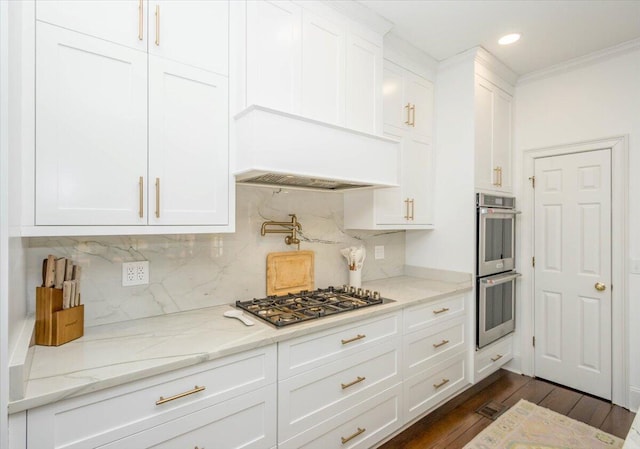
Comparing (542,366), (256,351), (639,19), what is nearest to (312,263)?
(256,351)

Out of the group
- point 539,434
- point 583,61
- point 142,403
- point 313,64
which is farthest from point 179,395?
point 583,61

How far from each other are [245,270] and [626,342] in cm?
300

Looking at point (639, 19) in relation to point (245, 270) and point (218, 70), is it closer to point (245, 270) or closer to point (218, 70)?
point (218, 70)

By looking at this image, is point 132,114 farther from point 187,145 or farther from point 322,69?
A: point 322,69

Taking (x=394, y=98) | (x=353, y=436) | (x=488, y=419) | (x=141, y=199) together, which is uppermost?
(x=394, y=98)

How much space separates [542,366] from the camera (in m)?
3.05

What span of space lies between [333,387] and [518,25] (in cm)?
274

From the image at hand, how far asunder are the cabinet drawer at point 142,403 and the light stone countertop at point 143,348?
48 millimetres

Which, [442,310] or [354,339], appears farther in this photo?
[442,310]

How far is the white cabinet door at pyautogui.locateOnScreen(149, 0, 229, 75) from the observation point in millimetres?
1475

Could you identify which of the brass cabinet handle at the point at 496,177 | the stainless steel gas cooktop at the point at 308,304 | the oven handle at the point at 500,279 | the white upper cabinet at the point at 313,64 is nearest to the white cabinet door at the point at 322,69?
the white upper cabinet at the point at 313,64

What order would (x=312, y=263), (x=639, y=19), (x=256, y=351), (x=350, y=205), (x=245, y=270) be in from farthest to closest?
(x=350, y=205), (x=312, y=263), (x=639, y=19), (x=245, y=270), (x=256, y=351)

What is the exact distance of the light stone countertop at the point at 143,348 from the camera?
1075 millimetres

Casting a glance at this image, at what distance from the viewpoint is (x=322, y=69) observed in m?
2.04
